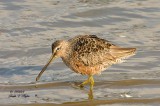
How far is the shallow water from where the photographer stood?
27.2 ft

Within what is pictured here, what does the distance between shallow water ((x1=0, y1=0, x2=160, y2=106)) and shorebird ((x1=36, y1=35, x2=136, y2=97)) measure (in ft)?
0.86

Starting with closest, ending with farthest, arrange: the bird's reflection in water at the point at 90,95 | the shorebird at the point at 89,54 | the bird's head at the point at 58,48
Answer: the bird's reflection in water at the point at 90,95, the shorebird at the point at 89,54, the bird's head at the point at 58,48

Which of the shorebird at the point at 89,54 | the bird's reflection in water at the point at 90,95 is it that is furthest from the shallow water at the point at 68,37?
the shorebird at the point at 89,54

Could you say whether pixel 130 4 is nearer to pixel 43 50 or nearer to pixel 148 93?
pixel 43 50

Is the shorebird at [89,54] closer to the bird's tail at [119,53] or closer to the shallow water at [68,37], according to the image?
the bird's tail at [119,53]

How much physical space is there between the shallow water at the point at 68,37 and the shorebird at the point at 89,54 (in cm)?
26

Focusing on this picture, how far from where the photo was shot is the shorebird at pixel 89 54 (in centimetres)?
873

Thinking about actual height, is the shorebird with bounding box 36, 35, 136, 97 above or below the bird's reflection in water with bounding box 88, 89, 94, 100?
above

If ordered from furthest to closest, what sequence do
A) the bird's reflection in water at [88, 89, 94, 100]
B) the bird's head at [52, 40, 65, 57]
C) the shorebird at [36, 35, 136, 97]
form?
the bird's head at [52, 40, 65, 57], the shorebird at [36, 35, 136, 97], the bird's reflection in water at [88, 89, 94, 100]

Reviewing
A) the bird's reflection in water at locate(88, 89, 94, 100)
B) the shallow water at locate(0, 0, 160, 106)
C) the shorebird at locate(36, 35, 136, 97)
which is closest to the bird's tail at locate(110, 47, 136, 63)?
the shorebird at locate(36, 35, 136, 97)

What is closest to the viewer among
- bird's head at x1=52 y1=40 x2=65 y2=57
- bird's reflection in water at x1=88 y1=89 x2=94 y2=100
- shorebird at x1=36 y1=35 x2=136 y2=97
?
bird's reflection in water at x1=88 y1=89 x2=94 y2=100

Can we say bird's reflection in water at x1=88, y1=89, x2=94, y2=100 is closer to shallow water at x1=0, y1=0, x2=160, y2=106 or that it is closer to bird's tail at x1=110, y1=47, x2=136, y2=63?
shallow water at x1=0, y1=0, x2=160, y2=106

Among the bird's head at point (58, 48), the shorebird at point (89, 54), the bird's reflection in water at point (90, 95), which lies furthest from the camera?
the bird's head at point (58, 48)

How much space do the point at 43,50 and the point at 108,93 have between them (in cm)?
241
